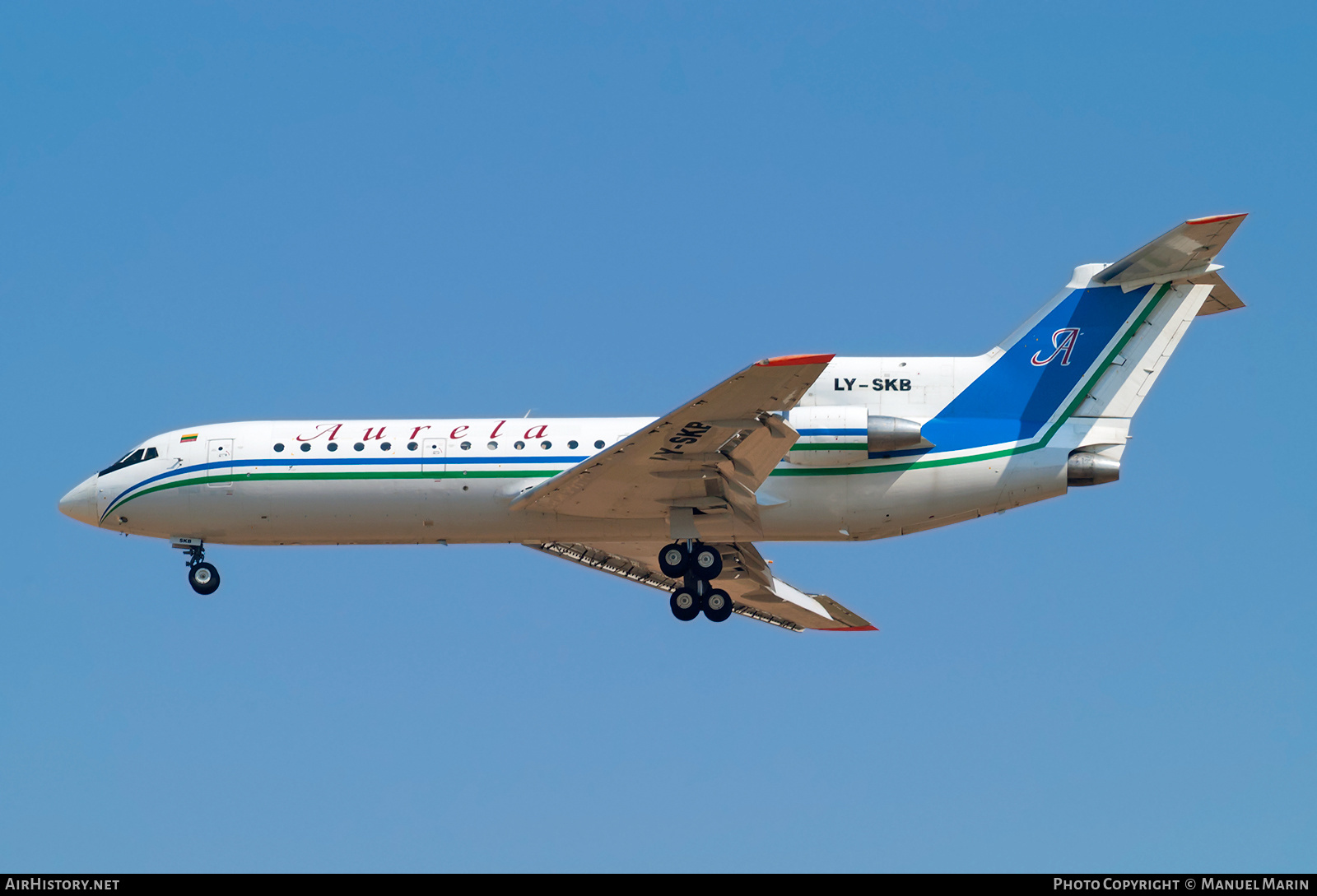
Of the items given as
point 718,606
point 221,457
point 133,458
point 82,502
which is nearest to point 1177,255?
point 718,606

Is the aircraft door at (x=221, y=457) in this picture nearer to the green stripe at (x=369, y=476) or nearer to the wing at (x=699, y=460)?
the green stripe at (x=369, y=476)

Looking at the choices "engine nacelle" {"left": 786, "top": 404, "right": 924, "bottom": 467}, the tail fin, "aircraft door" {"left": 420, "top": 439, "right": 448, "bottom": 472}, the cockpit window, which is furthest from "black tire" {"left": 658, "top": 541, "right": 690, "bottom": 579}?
the cockpit window

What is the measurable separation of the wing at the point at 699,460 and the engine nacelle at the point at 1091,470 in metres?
6.37

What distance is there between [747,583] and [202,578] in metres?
13.4

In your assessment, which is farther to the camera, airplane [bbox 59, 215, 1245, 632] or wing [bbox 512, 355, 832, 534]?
airplane [bbox 59, 215, 1245, 632]

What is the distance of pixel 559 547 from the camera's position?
39.5 m

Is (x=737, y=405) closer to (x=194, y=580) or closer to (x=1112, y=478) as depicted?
(x=1112, y=478)

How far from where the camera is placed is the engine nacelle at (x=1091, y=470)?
110 feet

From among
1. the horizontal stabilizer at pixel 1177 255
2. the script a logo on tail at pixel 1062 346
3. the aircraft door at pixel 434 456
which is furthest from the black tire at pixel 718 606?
the horizontal stabilizer at pixel 1177 255

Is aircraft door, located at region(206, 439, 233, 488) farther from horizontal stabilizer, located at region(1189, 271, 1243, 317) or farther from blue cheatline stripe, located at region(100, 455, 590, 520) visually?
horizontal stabilizer, located at region(1189, 271, 1243, 317)

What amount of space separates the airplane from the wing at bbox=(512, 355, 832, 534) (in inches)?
2.2

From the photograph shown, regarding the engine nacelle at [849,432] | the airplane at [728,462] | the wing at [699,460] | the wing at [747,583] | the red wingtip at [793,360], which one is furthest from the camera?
the wing at [747,583]

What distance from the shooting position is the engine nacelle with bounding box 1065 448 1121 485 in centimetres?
3362
